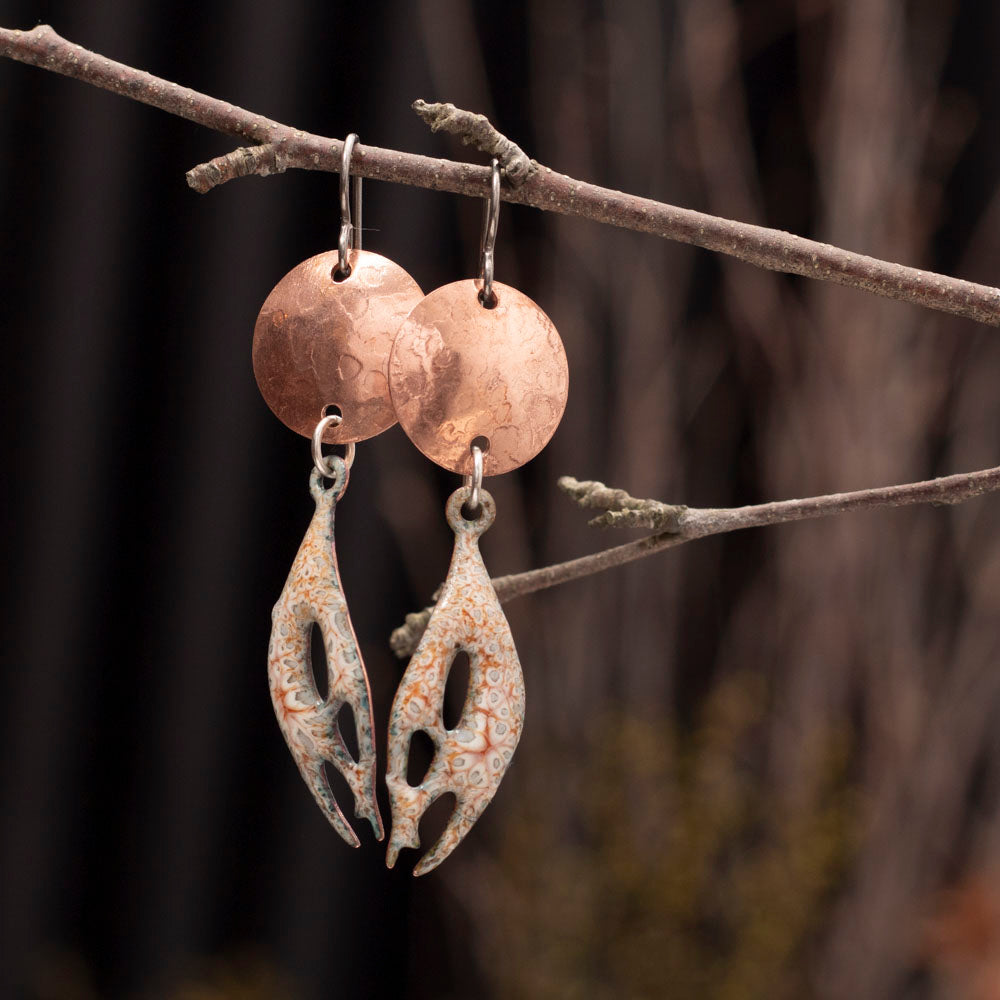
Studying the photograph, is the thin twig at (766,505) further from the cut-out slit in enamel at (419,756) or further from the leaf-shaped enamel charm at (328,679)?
the cut-out slit in enamel at (419,756)

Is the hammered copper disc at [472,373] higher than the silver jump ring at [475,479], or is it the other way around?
the hammered copper disc at [472,373]

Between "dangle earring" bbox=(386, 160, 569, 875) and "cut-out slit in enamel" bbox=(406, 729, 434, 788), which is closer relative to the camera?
"dangle earring" bbox=(386, 160, 569, 875)

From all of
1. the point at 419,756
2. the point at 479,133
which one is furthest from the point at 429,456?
the point at 419,756

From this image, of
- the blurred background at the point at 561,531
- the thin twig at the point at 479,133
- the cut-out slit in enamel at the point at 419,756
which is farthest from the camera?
the cut-out slit in enamel at the point at 419,756

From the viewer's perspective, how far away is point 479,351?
16.9 inches

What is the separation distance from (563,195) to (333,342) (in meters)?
0.12

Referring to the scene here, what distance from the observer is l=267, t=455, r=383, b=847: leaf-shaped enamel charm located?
42 centimetres

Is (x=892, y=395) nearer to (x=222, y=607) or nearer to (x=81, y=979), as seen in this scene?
(x=222, y=607)

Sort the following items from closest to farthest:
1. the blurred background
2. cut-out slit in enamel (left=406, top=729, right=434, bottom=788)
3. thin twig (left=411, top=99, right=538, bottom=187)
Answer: thin twig (left=411, top=99, right=538, bottom=187) < the blurred background < cut-out slit in enamel (left=406, top=729, right=434, bottom=788)

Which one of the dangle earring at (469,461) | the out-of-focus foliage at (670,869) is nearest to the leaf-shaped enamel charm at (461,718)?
the dangle earring at (469,461)

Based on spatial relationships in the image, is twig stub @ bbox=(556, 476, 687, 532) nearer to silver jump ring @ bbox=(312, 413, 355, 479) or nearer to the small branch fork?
the small branch fork

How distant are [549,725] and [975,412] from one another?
1.82 ft

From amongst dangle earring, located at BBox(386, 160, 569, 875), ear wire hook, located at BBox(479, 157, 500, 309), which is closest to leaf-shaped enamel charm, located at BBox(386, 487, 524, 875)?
dangle earring, located at BBox(386, 160, 569, 875)

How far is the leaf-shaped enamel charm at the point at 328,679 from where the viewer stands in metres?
0.42
